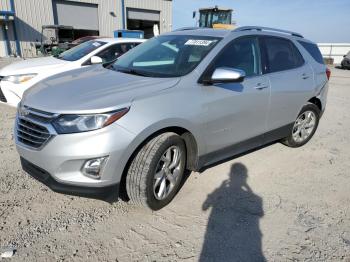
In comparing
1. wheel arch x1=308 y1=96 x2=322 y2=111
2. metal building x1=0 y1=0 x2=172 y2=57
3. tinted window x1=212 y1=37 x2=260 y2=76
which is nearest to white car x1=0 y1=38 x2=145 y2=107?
tinted window x1=212 y1=37 x2=260 y2=76

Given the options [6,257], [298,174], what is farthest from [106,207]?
[298,174]

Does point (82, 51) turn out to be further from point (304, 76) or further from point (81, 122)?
point (81, 122)

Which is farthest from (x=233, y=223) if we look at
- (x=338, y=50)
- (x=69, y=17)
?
(x=338, y=50)

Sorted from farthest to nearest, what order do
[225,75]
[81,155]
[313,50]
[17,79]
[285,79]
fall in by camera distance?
[17,79] < [313,50] < [285,79] < [225,75] < [81,155]

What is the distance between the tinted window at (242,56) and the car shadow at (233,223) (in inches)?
55.3

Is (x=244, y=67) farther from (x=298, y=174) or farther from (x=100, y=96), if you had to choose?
(x=100, y=96)

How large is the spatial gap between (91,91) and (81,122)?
0.45 meters

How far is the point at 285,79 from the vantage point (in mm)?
4277

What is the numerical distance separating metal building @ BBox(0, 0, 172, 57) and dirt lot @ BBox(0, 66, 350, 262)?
2466cm

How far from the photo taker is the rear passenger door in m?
4.11

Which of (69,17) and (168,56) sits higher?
(69,17)

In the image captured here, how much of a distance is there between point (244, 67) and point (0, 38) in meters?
26.7

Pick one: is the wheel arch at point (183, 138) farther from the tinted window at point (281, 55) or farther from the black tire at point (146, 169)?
the tinted window at point (281, 55)

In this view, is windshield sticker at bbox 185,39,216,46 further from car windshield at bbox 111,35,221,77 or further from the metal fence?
the metal fence
